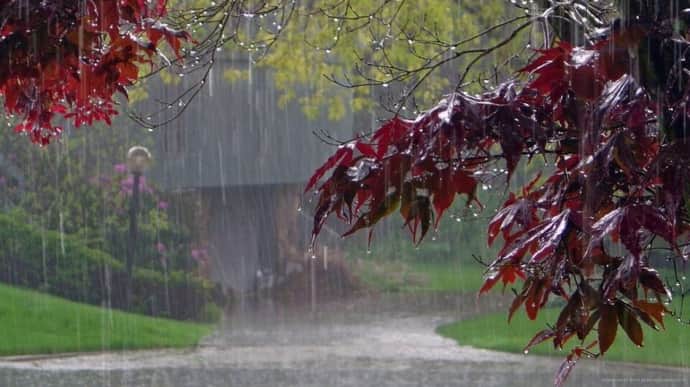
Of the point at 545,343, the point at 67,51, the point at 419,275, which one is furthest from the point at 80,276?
the point at 67,51

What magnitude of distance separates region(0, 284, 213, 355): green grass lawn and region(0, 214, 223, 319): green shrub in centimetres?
44

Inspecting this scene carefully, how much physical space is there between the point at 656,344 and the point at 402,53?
4.46 meters

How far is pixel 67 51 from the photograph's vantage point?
3016 millimetres

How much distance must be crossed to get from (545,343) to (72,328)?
5.64 metres

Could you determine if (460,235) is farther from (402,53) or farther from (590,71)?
(590,71)

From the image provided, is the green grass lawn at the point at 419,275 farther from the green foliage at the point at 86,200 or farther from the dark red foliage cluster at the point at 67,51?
the dark red foliage cluster at the point at 67,51

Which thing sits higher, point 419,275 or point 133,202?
point 133,202

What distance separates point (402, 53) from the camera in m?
11.9

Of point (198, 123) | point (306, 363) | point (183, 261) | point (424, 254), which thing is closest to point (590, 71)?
point (306, 363)

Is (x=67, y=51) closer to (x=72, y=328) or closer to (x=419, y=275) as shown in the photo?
(x=72, y=328)

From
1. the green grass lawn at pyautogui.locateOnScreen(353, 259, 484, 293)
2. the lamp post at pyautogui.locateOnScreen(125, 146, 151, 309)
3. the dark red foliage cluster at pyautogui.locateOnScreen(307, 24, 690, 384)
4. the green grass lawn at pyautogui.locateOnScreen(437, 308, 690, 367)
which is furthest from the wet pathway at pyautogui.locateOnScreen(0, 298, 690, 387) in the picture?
the dark red foliage cluster at pyautogui.locateOnScreen(307, 24, 690, 384)

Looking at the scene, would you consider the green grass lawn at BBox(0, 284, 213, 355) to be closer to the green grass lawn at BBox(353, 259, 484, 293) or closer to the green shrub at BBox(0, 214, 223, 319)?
the green shrub at BBox(0, 214, 223, 319)

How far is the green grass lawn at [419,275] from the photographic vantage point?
61.6ft

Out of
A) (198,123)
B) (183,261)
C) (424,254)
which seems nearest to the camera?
(183,261)
